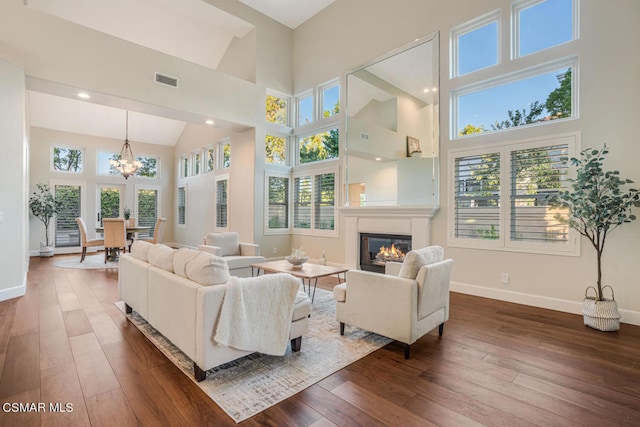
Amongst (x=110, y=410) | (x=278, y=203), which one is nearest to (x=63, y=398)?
(x=110, y=410)

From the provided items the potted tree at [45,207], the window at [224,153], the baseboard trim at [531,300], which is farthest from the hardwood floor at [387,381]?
the potted tree at [45,207]

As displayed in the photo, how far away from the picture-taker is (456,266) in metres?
4.81

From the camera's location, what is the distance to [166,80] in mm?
5504

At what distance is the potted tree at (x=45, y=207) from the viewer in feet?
26.1

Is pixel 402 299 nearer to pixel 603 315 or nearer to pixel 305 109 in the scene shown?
pixel 603 315

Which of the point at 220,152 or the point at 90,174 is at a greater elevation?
the point at 220,152

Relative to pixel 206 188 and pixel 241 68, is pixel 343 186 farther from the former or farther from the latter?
pixel 206 188

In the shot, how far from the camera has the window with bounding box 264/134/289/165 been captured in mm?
7359

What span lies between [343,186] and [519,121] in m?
3.22

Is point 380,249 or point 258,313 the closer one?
point 258,313

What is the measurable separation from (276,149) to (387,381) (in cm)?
617

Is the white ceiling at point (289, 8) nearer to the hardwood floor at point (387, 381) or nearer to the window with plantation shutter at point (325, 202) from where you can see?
the window with plantation shutter at point (325, 202)

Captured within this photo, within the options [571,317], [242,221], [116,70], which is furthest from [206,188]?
[571,317]

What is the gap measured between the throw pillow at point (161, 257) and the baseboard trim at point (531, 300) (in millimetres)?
4048
